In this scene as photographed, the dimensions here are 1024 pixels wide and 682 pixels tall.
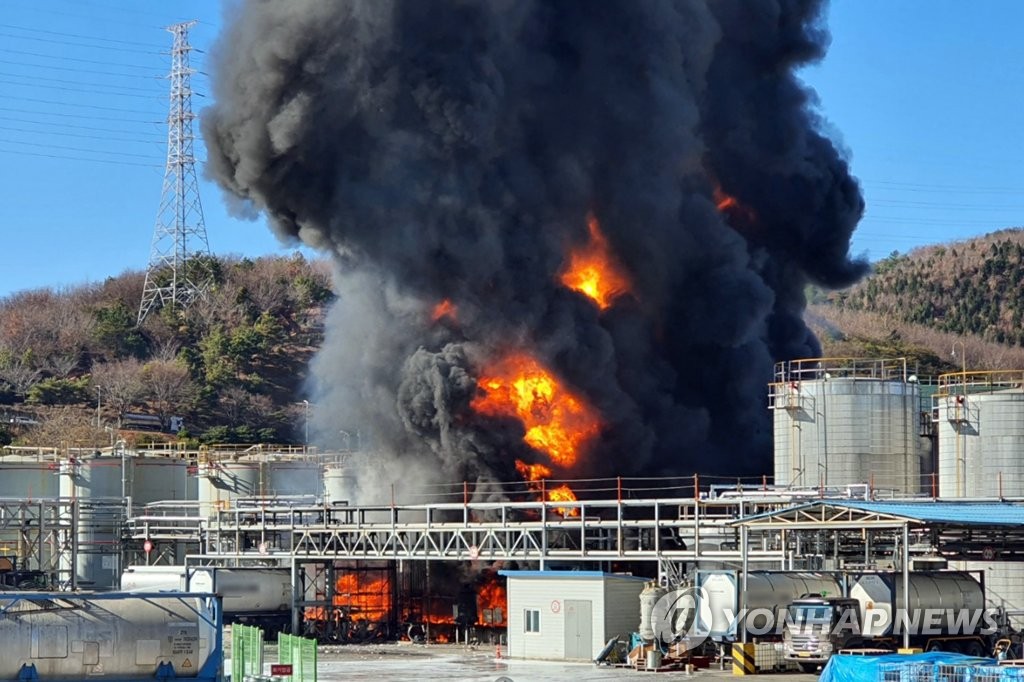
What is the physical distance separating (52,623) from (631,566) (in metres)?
34.4

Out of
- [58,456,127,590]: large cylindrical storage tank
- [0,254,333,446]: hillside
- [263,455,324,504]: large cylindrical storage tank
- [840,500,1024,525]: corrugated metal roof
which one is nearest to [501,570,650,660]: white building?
[840,500,1024,525]: corrugated metal roof

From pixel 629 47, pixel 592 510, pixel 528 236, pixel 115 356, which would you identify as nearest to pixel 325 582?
pixel 592 510

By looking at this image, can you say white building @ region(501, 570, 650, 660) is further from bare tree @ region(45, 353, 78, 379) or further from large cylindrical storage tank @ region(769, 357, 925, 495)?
bare tree @ region(45, 353, 78, 379)

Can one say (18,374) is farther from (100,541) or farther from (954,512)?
(954,512)

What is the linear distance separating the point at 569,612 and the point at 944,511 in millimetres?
15725

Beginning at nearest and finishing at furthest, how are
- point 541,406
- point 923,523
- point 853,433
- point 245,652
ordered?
point 923,523, point 245,652, point 853,433, point 541,406

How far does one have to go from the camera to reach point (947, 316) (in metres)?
189

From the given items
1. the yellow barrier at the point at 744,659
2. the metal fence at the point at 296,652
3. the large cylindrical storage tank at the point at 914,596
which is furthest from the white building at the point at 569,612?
the metal fence at the point at 296,652

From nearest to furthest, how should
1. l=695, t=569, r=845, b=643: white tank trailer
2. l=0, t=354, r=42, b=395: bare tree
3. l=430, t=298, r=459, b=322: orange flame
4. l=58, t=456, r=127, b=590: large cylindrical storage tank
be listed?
l=695, t=569, r=845, b=643: white tank trailer < l=430, t=298, r=459, b=322: orange flame < l=58, t=456, r=127, b=590: large cylindrical storage tank < l=0, t=354, r=42, b=395: bare tree

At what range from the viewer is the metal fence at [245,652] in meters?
43.7

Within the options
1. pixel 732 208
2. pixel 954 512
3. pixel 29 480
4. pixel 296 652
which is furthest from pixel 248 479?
pixel 954 512

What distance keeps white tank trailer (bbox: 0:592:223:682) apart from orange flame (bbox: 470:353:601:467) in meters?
36.7

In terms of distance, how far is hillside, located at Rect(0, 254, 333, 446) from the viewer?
139750 mm

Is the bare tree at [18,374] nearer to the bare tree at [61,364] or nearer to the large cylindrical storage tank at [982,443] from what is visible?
the bare tree at [61,364]
